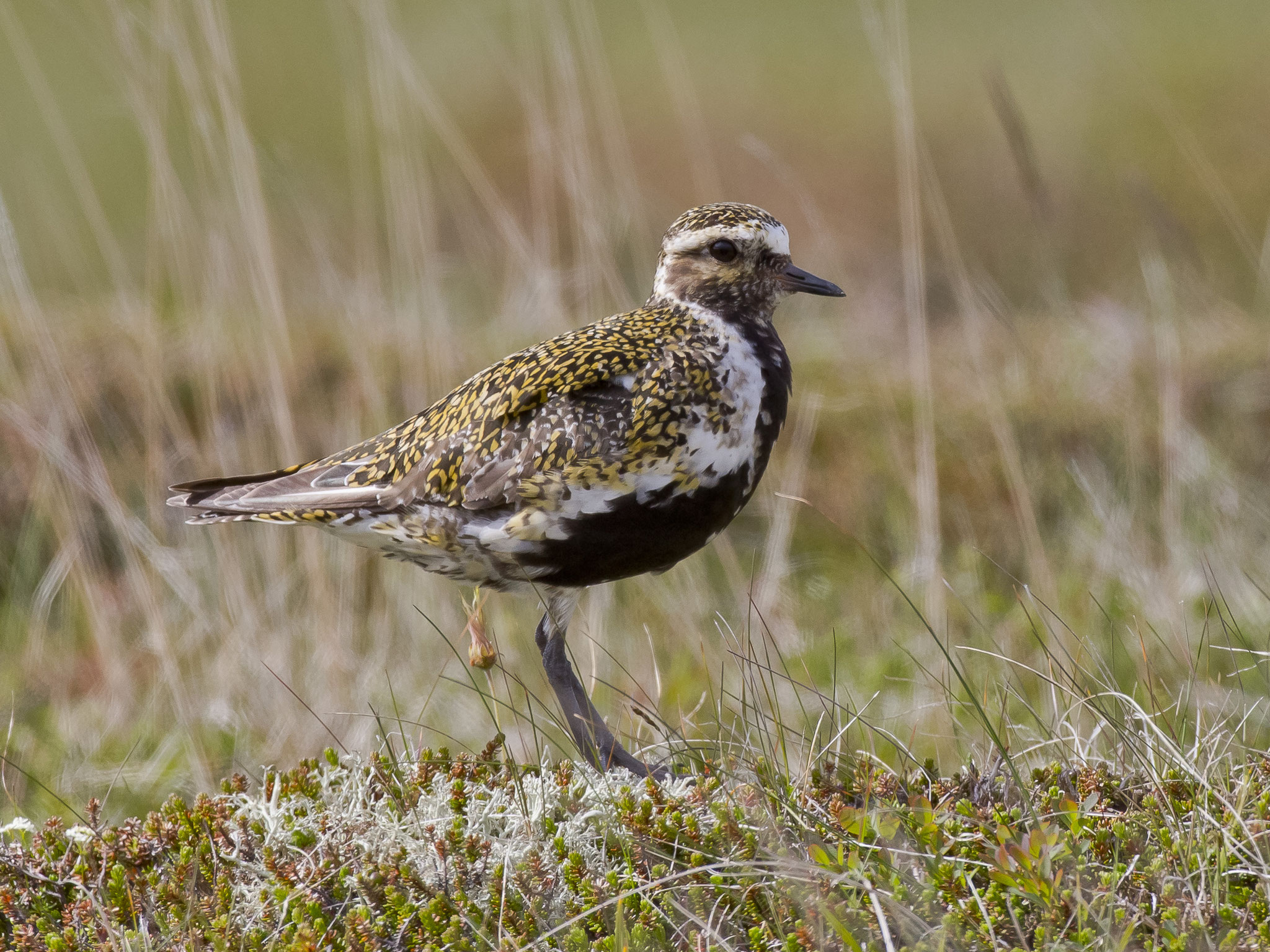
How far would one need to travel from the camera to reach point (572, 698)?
10.8ft

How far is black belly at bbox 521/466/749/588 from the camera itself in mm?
2904

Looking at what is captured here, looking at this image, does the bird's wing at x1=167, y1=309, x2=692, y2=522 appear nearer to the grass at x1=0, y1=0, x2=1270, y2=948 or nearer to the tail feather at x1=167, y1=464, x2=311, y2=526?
the tail feather at x1=167, y1=464, x2=311, y2=526

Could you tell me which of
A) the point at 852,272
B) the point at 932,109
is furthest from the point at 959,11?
the point at 852,272

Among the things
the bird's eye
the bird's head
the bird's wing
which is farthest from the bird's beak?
the bird's wing

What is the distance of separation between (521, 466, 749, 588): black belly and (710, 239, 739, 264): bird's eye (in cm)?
57

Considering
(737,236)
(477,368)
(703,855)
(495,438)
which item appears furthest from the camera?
(477,368)

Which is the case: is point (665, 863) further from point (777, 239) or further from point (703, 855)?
point (777, 239)

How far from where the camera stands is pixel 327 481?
3.28 meters

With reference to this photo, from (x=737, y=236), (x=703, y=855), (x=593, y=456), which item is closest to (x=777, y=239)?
(x=737, y=236)

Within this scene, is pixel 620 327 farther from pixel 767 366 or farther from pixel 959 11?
pixel 959 11

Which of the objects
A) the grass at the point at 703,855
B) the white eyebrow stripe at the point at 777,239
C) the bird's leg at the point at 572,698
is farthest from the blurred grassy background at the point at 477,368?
the white eyebrow stripe at the point at 777,239

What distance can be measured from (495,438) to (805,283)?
868mm

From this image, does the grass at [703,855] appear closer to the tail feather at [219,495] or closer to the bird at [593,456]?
the bird at [593,456]

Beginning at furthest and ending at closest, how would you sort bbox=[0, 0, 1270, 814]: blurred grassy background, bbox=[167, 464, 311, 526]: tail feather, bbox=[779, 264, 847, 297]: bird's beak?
bbox=[0, 0, 1270, 814]: blurred grassy background
bbox=[167, 464, 311, 526]: tail feather
bbox=[779, 264, 847, 297]: bird's beak
